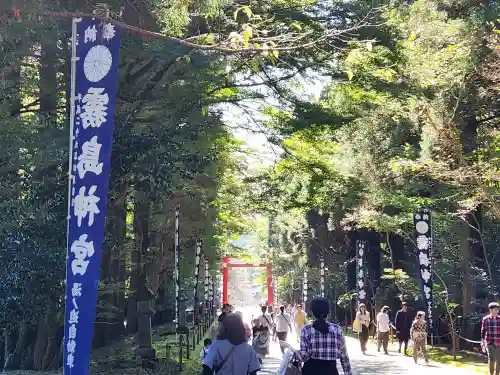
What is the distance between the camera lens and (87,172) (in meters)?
7.89

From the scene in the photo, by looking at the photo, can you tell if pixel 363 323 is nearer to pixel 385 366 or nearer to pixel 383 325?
pixel 383 325

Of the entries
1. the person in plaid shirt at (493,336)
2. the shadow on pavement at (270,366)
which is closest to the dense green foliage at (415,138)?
the person in plaid shirt at (493,336)

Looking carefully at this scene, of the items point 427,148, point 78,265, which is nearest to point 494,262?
point 427,148

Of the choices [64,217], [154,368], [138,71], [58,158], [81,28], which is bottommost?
A: [154,368]

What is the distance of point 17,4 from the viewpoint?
7.30 metres

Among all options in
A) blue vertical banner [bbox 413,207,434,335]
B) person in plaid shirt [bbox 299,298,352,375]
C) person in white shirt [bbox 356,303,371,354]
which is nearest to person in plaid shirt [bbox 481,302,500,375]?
person in plaid shirt [bbox 299,298,352,375]

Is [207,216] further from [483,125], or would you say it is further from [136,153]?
[136,153]

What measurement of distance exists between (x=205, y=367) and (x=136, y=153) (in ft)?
16.1

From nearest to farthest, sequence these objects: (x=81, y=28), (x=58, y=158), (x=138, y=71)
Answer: (x=81, y=28) → (x=58, y=158) → (x=138, y=71)

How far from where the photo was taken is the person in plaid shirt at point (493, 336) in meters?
12.2

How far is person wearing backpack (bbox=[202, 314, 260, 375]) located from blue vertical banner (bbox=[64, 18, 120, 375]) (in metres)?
2.12

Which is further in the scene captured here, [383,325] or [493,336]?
[383,325]

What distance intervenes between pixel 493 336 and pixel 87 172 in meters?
8.40

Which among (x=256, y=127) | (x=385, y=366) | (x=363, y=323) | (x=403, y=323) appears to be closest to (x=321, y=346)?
(x=256, y=127)
